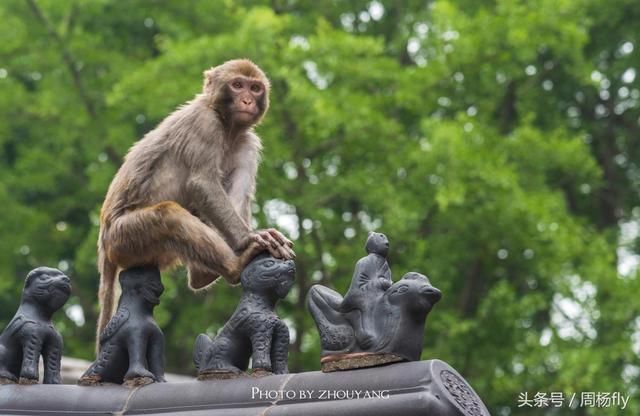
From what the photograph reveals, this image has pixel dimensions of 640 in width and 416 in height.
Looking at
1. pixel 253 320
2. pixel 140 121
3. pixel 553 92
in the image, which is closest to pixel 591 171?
pixel 553 92

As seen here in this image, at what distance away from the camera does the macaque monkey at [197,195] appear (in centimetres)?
761

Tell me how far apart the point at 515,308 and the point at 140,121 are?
20.5 ft

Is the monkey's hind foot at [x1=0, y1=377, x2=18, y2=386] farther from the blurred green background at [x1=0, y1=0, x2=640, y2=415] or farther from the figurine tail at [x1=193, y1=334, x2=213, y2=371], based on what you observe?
the blurred green background at [x1=0, y1=0, x2=640, y2=415]

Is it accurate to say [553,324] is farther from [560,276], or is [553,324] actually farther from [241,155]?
[241,155]

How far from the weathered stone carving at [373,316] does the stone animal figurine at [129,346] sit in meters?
1.13

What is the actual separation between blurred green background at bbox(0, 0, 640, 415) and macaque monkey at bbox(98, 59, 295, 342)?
790 centimetres

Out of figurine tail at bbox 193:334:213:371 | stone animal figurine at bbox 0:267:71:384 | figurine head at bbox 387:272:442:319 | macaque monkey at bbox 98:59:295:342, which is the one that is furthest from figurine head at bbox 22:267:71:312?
figurine head at bbox 387:272:442:319

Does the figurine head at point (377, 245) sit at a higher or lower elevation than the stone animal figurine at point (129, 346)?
higher

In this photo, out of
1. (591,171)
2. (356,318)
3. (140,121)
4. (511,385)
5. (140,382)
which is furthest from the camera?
(140,121)

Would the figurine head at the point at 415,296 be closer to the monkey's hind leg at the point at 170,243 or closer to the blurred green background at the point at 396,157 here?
the monkey's hind leg at the point at 170,243

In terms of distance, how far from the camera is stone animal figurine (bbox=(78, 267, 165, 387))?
24.3 ft

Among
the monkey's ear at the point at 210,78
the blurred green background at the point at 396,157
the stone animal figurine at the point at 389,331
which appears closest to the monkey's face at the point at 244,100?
the monkey's ear at the point at 210,78

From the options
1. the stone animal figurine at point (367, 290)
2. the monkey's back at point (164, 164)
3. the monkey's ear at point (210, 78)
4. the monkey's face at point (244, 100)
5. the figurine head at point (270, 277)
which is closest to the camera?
the stone animal figurine at point (367, 290)

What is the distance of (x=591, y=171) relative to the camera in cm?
1822
